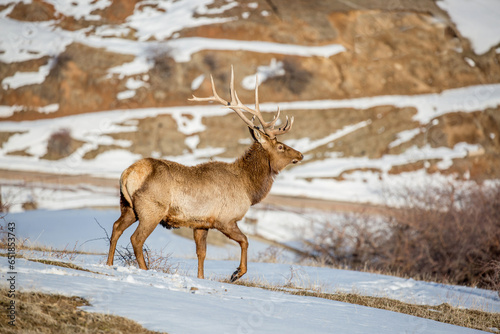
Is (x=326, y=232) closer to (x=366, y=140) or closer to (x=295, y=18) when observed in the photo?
(x=366, y=140)

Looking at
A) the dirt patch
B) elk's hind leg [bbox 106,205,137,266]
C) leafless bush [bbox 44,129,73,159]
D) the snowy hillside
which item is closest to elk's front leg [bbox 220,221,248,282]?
elk's hind leg [bbox 106,205,137,266]

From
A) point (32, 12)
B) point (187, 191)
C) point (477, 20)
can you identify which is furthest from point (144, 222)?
point (477, 20)

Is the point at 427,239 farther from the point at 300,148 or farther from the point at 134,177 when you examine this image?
the point at 300,148

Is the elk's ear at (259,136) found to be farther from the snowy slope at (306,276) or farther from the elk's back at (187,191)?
the snowy slope at (306,276)

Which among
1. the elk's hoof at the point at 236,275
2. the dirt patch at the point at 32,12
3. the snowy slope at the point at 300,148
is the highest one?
the elk's hoof at the point at 236,275

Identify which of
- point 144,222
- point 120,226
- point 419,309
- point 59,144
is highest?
point 144,222

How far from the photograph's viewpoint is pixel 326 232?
25.9m

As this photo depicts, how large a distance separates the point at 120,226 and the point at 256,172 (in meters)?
2.59

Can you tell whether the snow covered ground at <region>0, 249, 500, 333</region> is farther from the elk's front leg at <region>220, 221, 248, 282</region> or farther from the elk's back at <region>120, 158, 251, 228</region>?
the elk's back at <region>120, 158, 251, 228</region>

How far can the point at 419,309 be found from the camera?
9500 millimetres

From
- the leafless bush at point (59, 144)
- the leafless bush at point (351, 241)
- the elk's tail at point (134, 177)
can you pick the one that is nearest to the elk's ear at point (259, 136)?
the elk's tail at point (134, 177)

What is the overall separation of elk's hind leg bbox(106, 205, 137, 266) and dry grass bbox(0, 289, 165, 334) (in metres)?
2.67

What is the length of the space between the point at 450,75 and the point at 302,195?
3105 cm

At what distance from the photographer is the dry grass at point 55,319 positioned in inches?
207
